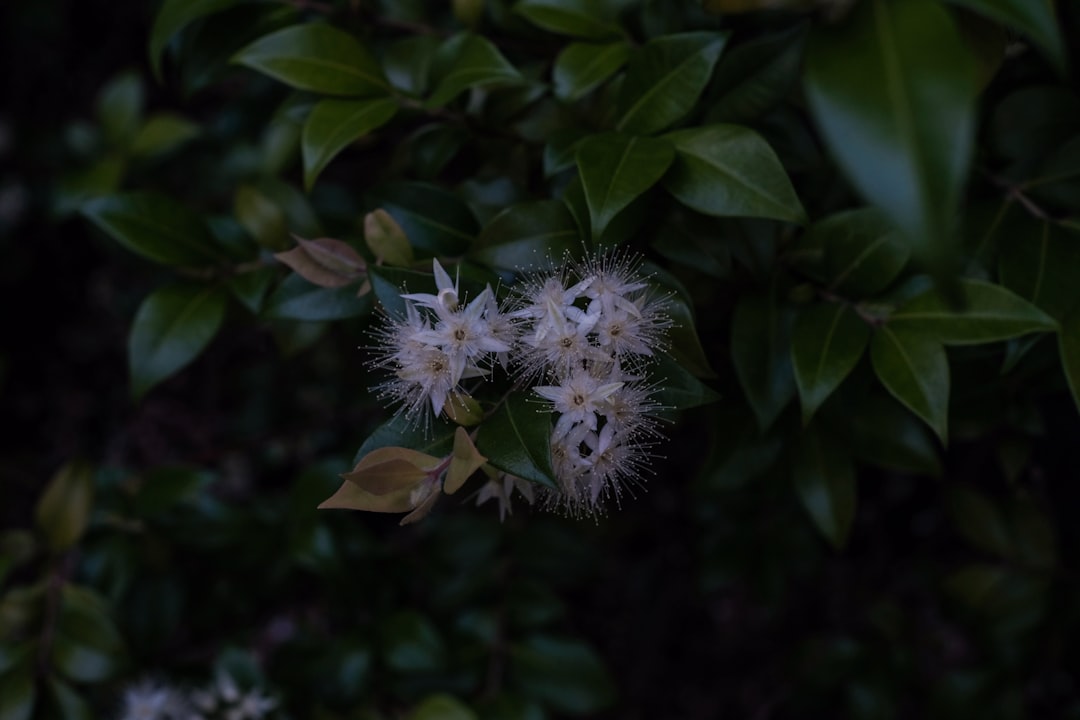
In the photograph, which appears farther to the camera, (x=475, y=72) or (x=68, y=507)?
(x=68, y=507)

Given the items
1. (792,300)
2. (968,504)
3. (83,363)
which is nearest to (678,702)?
(968,504)

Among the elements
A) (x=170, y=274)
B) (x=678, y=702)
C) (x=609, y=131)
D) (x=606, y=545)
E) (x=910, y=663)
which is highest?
(x=609, y=131)

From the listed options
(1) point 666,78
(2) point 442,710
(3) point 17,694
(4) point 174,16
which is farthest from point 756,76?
(3) point 17,694

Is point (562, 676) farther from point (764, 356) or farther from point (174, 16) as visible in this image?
point (174, 16)

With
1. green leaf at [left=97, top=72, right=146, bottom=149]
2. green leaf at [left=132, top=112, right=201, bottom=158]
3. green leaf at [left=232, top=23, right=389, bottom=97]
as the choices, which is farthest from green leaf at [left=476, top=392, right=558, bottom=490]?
green leaf at [left=97, top=72, right=146, bottom=149]

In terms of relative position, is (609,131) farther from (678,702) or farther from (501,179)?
(678,702)

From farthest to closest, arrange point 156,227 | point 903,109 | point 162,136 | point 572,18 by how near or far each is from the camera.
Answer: point 162,136 → point 156,227 → point 572,18 → point 903,109

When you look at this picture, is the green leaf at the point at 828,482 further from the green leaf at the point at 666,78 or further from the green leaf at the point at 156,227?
the green leaf at the point at 156,227
